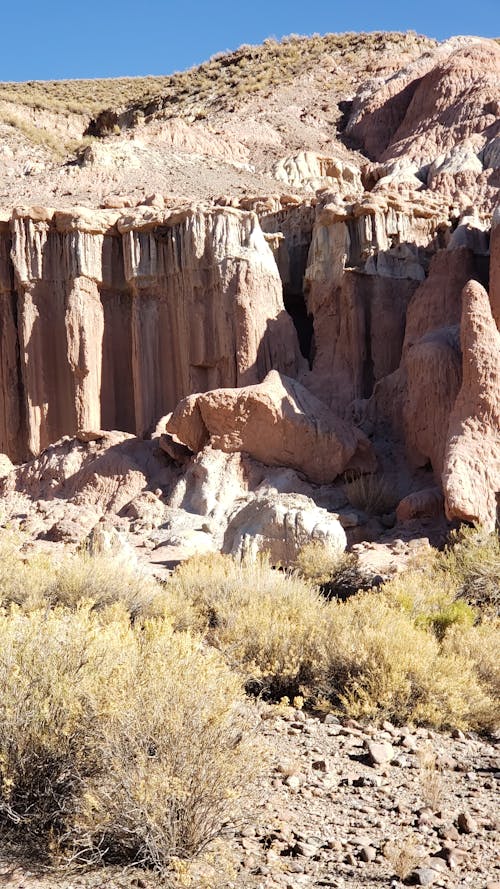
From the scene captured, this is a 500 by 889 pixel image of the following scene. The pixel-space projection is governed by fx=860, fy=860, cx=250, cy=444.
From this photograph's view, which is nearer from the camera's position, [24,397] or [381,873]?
[381,873]

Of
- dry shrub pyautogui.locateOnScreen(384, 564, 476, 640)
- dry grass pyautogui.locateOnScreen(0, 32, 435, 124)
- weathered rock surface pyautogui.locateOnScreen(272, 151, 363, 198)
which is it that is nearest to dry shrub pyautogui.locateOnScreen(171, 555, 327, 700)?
dry shrub pyautogui.locateOnScreen(384, 564, 476, 640)

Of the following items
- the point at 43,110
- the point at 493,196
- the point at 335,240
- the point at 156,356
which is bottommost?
the point at 156,356

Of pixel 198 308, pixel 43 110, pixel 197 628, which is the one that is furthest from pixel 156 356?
pixel 43 110

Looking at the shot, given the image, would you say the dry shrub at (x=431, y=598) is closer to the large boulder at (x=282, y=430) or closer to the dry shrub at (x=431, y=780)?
the dry shrub at (x=431, y=780)

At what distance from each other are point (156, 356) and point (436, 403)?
8.19m

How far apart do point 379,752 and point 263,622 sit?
1.94m

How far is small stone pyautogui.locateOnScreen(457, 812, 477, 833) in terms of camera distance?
5170 mm

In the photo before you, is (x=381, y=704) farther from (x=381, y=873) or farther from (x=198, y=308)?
(x=198, y=308)

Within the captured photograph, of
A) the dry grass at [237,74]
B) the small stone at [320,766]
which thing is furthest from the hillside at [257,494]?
the dry grass at [237,74]

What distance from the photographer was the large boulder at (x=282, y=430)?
17.7 metres

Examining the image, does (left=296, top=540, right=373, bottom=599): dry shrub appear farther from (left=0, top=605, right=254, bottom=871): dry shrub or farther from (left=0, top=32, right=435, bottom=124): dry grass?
(left=0, top=32, right=435, bottom=124): dry grass

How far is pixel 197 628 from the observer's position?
9289 millimetres

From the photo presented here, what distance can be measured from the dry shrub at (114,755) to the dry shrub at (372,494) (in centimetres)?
1180

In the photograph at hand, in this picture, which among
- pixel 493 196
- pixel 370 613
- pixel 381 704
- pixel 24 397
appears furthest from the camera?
pixel 493 196
